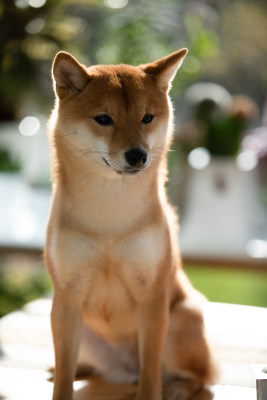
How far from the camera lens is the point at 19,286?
9.00 feet

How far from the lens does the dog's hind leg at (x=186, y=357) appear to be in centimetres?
111

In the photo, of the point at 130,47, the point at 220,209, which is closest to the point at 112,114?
the point at 220,209

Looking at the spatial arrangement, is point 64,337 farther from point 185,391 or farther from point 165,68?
point 165,68

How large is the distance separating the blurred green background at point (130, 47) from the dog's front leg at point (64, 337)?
52.4 inches

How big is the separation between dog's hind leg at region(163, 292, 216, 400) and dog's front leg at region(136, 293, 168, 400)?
0.08 metres

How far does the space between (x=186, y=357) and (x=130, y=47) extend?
5.86 feet

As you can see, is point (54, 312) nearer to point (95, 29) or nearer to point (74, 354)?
point (74, 354)

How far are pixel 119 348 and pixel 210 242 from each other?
1231mm

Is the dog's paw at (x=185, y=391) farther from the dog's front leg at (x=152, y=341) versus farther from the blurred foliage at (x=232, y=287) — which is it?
the blurred foliage at (x=232, y=287)

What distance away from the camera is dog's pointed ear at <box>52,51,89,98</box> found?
3.28ft

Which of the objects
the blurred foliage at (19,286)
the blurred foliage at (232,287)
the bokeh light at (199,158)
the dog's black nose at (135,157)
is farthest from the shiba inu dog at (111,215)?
the blurred foliage at (232,287)

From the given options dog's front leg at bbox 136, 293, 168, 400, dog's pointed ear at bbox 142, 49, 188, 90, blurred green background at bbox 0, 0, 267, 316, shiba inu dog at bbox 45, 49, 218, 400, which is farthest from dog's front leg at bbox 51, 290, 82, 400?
blurred green background at bbox 0, 0, 267, 316

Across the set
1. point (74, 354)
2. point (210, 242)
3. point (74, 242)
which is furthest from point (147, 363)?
point (210, 242)

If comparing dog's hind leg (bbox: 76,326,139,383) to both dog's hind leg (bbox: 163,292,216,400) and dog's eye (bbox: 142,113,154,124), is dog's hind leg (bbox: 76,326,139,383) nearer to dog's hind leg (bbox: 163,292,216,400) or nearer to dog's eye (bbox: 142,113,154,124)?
dog's hind leg (bbox: 163,292,216,400)
